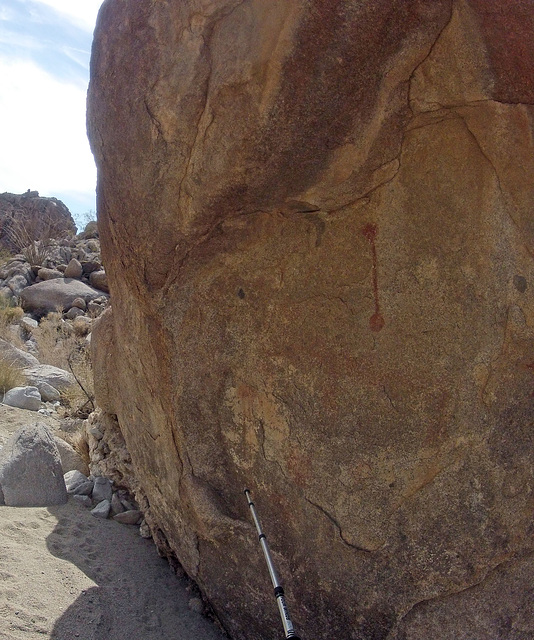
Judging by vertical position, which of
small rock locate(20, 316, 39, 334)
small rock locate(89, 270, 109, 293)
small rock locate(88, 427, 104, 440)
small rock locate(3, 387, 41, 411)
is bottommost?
small rock locate(20, 316, 39, 334)

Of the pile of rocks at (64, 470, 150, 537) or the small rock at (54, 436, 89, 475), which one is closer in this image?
the pile of rocks at (64, 470, 150, 537)

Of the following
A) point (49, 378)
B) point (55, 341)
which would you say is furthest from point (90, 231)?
point (49, 378)

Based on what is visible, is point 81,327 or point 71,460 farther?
point 81,327

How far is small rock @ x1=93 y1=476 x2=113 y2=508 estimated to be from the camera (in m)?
3.76

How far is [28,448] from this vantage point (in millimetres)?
3629

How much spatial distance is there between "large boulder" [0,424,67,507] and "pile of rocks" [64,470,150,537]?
123 millimetres

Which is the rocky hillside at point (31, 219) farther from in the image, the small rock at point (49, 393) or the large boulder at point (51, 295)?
the small rock at point (49, 393)

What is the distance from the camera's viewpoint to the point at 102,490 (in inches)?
149

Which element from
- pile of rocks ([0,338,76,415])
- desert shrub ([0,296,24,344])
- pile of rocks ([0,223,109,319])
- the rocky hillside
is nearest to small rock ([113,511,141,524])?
pile of rocks ([0,338,76,415])

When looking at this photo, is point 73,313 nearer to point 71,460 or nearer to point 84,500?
point 71,460

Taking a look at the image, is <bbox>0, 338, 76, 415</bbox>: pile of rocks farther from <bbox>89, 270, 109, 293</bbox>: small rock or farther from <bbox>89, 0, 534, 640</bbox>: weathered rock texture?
<bbox>89, 270, 109, 293</bbox>: small rock

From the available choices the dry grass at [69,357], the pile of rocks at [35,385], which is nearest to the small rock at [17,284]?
the dry grass at [69,357]

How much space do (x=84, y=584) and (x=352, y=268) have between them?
1682mm

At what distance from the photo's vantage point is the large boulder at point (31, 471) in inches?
140
